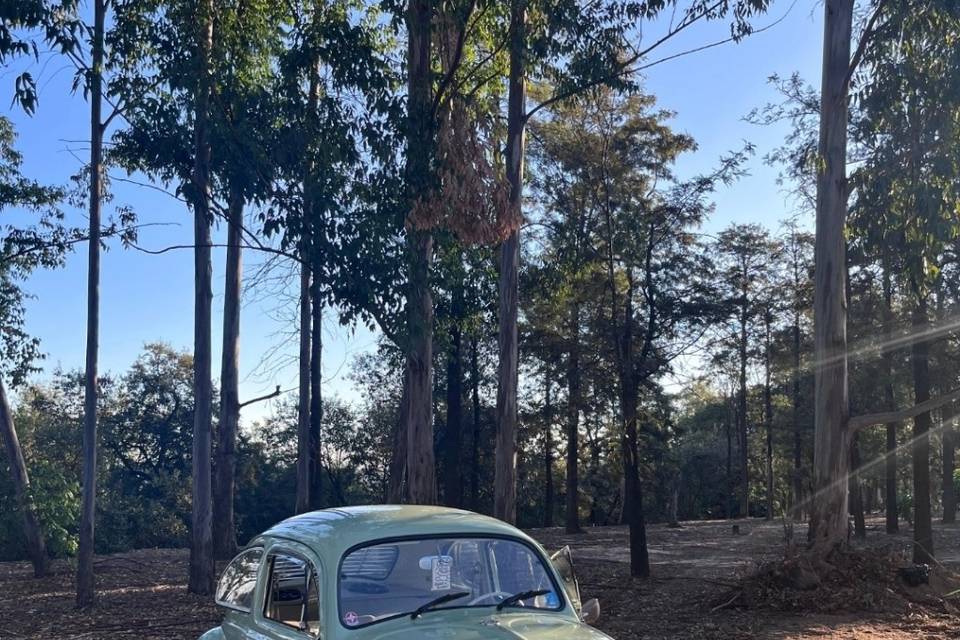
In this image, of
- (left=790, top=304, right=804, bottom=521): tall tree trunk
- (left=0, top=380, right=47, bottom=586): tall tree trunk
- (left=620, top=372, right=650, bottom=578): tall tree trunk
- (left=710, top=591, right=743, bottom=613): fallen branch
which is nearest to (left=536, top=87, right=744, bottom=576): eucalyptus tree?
(left=620, top=372, right=650, bottom=578): tall tree trunk

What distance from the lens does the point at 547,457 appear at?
42312 millimetres

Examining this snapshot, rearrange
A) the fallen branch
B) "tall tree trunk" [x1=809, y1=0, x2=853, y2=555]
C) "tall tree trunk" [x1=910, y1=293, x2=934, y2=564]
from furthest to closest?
"tall tree trunk" [x1=910, y1=293, x2=934, y2=564]
"tall tree trunk" [x1=809, y1=0, x2=853, y2=555]
the fallen branch

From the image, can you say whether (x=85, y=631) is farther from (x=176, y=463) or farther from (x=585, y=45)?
(x=176, y=463)

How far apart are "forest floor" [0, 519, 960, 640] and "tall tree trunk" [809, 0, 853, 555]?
2.11 metres

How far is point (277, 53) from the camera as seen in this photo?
55.4 ft

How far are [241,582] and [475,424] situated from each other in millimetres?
34430

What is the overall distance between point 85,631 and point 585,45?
11983 mm

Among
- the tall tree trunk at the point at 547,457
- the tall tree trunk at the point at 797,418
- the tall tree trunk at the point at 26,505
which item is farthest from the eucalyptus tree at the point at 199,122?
the tall tree trunk at the point at 797,418

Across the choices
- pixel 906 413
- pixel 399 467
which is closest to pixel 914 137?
pixel 906 413

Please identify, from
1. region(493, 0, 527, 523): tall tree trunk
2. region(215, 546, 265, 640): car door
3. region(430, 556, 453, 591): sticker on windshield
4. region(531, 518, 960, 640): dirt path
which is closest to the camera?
region(430, 556, 453, 591): sticker on windshield

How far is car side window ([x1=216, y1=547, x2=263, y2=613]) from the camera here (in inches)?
225

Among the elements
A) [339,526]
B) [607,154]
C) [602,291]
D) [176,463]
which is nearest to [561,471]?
[176,463]

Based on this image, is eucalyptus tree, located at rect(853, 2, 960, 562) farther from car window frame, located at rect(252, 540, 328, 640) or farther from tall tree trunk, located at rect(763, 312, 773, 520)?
tall tree trunk, located at rect(763, 312, 773, 520)

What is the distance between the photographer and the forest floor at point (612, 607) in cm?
1202
